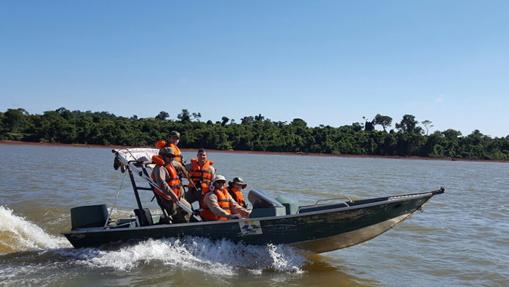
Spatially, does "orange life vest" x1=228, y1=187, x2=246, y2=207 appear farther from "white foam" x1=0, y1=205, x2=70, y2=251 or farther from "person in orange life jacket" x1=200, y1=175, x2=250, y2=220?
"white foam" x1=0, y1=205, x2=70, y2=251

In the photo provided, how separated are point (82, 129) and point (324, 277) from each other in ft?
206

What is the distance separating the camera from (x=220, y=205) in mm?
8398

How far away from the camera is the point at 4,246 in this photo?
957cm

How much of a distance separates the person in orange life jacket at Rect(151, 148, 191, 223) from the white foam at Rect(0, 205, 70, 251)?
2606mm

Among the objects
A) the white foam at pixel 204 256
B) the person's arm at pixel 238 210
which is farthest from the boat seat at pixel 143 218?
the person's arm at pixel 238 210

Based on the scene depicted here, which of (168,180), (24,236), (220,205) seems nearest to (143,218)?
(168,180)

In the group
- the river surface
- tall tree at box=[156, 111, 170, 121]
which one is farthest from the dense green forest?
the river surface

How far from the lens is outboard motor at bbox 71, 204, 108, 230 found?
891cm

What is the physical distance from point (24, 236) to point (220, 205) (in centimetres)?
453

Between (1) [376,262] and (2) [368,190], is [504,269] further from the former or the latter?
(2) [368,190]

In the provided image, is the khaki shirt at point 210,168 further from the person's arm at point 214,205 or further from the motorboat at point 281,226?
the person's arm at point 214,205

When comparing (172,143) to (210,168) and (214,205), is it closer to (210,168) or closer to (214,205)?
(210,168)

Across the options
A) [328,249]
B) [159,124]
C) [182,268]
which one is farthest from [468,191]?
[159,124]

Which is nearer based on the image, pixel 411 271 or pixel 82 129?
pixel 411 271
